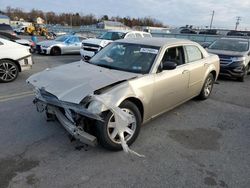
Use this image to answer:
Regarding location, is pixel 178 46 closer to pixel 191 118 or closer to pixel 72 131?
pixel 191 118

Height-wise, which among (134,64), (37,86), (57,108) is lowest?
(57,108)

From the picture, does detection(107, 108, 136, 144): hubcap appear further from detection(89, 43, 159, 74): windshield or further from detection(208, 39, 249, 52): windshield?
detection(208, 39, 249, 52): windshield

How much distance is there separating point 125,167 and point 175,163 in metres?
0.74

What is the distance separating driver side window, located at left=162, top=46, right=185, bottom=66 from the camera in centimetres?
443


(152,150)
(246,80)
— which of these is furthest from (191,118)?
(246,80)

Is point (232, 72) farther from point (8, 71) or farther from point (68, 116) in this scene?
point (8, 71)

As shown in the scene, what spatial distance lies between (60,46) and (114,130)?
12206mm

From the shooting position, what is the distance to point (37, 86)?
3.52 metres

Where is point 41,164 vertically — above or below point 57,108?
below

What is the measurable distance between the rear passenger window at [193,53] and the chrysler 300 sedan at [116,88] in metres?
0.03

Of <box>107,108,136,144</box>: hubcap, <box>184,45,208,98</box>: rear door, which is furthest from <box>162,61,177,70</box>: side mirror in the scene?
<box>107,108,136,144</box>: hubcap

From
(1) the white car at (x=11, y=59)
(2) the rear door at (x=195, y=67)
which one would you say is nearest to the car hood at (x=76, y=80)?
(2) the rear door at (x=195, y=67)

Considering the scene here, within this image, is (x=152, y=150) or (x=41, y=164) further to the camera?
(x=152, y=150)

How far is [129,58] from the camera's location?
4.38 metres
